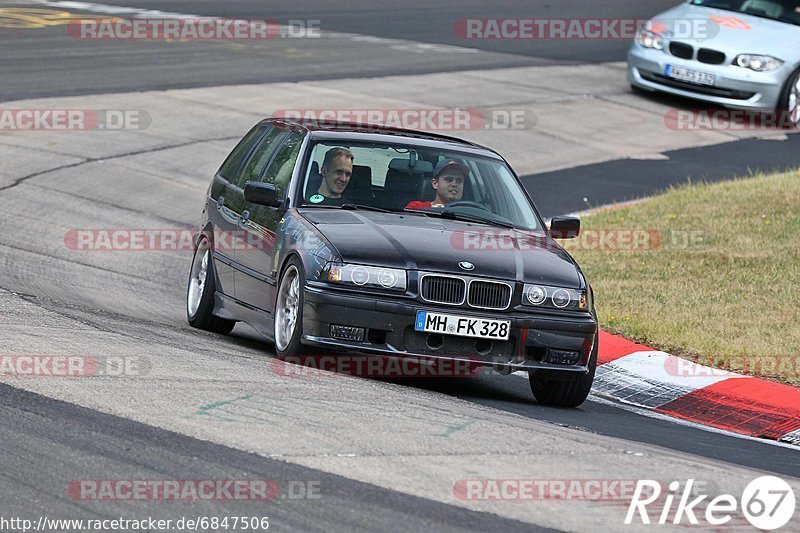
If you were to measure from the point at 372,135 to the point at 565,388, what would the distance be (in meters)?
2.19

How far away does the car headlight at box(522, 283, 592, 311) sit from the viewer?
850 cm

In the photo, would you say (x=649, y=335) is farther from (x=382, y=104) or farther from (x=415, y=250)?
(x=382, y=104)

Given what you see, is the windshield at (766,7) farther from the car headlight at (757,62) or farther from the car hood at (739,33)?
the car headlight at (757,62)

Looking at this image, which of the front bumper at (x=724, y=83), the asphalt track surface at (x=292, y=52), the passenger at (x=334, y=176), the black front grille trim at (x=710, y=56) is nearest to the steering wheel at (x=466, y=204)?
the passenger at (x=334, y=176)

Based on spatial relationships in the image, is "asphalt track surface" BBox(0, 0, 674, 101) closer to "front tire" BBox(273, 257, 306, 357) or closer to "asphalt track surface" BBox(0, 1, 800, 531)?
"asphalt track surface" BBox(0, 1, 800, 531)

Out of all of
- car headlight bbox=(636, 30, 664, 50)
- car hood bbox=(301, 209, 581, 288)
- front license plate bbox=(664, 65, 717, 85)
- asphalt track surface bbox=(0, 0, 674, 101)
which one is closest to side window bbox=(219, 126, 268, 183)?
car hood bbox=(301, 209, 581, 288)

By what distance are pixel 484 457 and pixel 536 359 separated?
7.01 ft

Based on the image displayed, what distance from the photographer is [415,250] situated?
8.49 m

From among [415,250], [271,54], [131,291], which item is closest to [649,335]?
[415,250]

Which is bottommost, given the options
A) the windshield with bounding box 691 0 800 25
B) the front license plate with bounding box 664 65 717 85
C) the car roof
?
the front license plate with bounding box 664 65 717 85

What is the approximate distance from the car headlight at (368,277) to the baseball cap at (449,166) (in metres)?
1.41

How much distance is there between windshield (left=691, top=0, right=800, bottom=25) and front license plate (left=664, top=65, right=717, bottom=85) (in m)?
1.59

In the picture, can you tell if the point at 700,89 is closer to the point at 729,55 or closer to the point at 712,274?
the point at 729,55

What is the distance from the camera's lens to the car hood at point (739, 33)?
21547 mm
